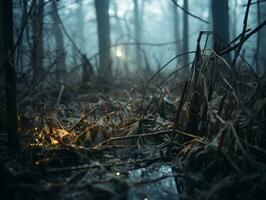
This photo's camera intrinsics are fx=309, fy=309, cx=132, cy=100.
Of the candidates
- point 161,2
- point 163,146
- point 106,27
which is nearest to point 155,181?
point 163,146

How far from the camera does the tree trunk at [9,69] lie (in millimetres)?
2193

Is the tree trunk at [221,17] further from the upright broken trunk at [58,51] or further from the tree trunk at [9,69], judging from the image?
the tree trunk at [9,69]

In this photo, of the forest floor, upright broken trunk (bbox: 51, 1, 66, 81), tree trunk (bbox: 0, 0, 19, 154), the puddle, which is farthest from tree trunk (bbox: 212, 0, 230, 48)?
tree trunk (bbox: 0, 0, 19, 154)

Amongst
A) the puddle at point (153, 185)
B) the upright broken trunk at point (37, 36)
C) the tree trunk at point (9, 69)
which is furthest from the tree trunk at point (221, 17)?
the tree trunk at point (9, 69)

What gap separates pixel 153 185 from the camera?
7.41ft

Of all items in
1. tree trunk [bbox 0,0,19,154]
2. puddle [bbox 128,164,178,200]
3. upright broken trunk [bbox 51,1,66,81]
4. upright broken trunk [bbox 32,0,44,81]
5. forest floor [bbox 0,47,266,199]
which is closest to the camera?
forest floor [bbox 0,47,266,199]

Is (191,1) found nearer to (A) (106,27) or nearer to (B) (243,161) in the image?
(A) (106,27)

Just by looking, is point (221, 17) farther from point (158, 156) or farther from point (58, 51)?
point (158, 156)

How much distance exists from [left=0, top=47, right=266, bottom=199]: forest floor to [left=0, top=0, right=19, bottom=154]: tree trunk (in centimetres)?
13

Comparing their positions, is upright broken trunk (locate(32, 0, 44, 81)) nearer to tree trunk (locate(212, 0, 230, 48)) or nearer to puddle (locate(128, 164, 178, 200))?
puddle (locate(128, 164, 178, 200))

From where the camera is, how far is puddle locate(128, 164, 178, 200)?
6.82 ft

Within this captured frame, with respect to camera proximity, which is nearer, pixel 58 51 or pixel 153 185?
pixel 153 185

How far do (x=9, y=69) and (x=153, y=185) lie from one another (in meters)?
1.34

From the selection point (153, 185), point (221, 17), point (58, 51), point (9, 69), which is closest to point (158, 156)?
point (153, 185)
